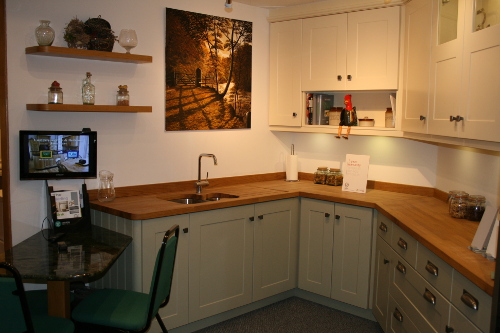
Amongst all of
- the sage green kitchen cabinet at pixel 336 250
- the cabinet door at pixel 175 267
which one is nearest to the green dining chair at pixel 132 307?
the cabinet door at pixel 175 267

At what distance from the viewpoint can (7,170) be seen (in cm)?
321

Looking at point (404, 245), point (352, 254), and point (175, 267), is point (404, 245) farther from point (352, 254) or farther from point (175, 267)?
point (175, 267)

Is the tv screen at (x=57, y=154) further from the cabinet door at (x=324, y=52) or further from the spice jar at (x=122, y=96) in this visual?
the cabinet door at (x=324, y=52)

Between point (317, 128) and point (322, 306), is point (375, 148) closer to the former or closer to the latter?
point (317, 128)

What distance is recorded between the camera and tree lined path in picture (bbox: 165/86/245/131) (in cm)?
393

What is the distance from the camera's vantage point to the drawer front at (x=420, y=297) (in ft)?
7.97

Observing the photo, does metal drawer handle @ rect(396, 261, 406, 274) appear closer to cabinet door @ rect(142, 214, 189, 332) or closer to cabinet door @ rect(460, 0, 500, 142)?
cabinet door @ rect(460, 0, 500, 142)

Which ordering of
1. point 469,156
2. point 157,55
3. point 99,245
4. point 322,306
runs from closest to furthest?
1. point 99,245
2. point 469,156
3. point 157,55
4. point 322,306

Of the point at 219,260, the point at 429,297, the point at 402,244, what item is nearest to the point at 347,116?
the point at 402,244

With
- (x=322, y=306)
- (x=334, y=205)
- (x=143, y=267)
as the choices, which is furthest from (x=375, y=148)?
(x=143, y=267)

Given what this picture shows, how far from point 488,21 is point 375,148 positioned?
77.2 inches

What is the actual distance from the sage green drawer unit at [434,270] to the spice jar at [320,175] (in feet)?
5.59

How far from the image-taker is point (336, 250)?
3924 millimetres

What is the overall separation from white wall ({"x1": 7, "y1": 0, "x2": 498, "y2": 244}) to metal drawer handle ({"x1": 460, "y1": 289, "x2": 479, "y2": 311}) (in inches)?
45.7
